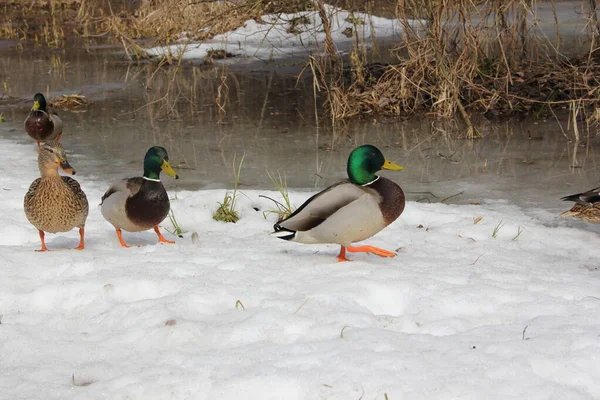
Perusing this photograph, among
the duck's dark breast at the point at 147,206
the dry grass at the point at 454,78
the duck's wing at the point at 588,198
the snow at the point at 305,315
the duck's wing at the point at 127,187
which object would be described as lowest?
the snow at the point at 305,315

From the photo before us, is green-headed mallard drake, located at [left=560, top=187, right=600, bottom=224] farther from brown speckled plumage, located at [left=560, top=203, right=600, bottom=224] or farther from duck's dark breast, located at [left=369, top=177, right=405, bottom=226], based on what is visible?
duck's dark breast, located at [left=369, top=177, right=405, bottom=226]

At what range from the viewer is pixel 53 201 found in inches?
183

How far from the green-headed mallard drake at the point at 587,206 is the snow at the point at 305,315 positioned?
0.45 feet

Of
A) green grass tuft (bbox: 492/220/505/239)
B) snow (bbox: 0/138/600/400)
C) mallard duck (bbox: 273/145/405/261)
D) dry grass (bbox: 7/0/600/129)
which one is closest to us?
snow (bbox: 0/138/600/400)

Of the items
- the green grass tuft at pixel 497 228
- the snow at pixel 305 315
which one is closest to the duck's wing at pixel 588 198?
the snow at pixel 305 315

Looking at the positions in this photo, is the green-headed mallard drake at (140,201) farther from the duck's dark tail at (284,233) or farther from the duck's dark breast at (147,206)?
the duck's dark tail at (284,233)

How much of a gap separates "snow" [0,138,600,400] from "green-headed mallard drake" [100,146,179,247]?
Answer: 0.17 m

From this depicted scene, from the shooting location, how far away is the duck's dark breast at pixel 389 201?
166 inches

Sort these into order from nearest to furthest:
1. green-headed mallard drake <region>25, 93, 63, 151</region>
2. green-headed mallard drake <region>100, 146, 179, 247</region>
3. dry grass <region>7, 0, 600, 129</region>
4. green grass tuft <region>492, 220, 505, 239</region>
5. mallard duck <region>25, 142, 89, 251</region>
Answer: mallard duck <region>25, 142, 89, 251</region> < green-headed mallard drake <region>100, 146, 179, 247</region> < green grass tuft <region>492, 220, 505, 239</region> < green-headed mallard drake <region>25, 93, 63, 151</region> < dry grass <region>7, 0, 600, 129</region>

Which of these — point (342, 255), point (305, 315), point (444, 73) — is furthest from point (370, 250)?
point (444, 73)

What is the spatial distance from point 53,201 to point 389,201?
190 centimetres

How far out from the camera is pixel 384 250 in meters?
4.64

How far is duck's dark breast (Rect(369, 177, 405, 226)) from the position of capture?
4219 mm

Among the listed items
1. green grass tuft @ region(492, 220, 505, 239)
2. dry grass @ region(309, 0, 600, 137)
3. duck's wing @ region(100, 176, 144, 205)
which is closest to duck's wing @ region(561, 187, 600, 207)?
green grass tuft @ region(492, 220, 505, 239)
